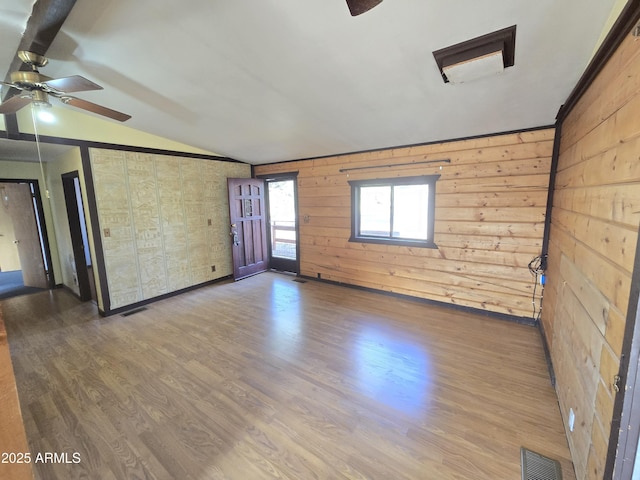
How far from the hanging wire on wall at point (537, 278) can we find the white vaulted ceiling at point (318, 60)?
1562 mm

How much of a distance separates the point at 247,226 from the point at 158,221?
5.33ft

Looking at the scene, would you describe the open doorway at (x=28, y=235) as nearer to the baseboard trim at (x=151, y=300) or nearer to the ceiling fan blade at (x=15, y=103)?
the baseboard trim at (x=151, y=300)

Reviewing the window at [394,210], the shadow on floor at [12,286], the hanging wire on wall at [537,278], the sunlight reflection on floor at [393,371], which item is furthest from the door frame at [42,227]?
the hanging wire on wall at [537,278]

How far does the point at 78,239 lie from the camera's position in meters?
4.42

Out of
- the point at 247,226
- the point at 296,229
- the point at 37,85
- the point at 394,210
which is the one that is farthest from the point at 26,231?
the point at 394,210

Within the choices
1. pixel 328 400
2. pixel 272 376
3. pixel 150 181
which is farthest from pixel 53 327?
pixel 328 400

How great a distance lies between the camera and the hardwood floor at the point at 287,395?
163cm

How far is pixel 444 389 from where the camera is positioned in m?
2.19

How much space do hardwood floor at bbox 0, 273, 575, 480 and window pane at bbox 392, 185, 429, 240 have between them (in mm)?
1184

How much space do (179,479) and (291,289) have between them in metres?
3.25

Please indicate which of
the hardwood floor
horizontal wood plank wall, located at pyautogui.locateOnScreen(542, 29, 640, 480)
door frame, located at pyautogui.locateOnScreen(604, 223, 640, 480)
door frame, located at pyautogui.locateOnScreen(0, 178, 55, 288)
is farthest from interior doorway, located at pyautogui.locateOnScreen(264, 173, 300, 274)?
door frame, located at pyautogui.locateOnScreen(604, 223, 640, 480)

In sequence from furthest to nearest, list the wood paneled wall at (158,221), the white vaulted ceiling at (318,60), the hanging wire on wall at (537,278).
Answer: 1. the wood paneled wall at (158,221)
2. the hanging wire on wall at (537,278)
3. the white vaulted ceiling at (318,60)

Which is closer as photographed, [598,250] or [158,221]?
[598,250]

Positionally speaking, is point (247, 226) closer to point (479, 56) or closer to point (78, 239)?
point (78, 239)
